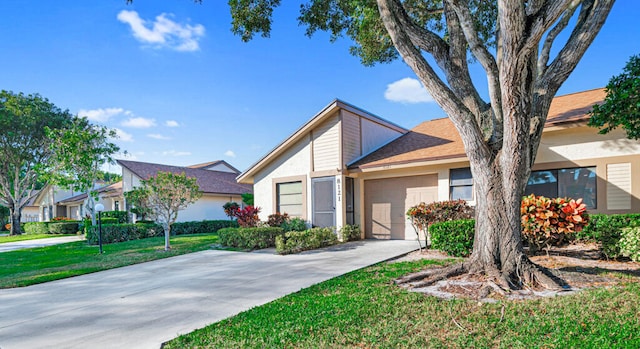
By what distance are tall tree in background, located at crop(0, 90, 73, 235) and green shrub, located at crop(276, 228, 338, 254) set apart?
2013cm

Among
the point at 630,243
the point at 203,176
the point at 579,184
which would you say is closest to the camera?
the point at 630,243

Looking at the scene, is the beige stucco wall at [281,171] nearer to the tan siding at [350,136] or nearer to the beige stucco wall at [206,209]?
the tan siding at [350,136]

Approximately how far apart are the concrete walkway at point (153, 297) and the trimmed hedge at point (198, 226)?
36.0 feet

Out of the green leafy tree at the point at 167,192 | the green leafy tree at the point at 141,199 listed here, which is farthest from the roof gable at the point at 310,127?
the green leafy tree at the point at 141,199

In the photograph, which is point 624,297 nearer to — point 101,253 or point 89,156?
point 101,253

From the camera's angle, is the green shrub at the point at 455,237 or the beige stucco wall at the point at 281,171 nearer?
the green shrub at the point at 455,237

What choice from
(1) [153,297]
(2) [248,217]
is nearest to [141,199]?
(2) [248,217]

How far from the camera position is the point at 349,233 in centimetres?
1284

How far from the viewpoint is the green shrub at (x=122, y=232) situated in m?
16.6

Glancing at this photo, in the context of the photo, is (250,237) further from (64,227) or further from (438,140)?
(64,227)

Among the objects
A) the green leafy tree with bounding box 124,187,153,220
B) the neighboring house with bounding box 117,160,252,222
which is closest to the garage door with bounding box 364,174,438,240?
the green leafy tree with bounding box 124,187,153,220

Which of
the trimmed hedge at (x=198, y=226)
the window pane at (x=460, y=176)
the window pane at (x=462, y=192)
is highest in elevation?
the window pane at (x=460, y=176)

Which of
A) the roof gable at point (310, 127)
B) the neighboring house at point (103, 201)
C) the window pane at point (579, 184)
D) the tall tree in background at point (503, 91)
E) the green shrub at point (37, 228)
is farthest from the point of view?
the neighboring house at point (103, 201)

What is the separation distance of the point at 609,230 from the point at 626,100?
107 inches
